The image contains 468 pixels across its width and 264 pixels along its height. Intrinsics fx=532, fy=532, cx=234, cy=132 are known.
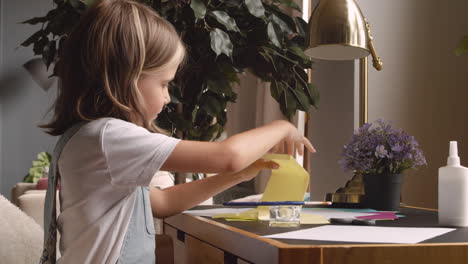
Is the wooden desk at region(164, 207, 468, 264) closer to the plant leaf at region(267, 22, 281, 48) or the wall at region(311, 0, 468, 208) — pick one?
the plant leaf at region(267, 22, 281, 48)

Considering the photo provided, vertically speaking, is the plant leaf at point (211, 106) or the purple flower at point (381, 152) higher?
the plant leaf at point (211, 106)

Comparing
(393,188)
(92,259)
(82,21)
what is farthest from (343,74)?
(92,259)

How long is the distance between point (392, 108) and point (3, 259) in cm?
154

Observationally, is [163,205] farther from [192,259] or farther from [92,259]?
[92,259]

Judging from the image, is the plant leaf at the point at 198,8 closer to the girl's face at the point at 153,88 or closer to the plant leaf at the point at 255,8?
the plant leaf at the point at 255,8

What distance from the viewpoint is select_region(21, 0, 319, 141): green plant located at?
1677 millimetres

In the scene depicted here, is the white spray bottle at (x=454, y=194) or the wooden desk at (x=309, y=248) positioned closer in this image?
the wooden desk at (x=309, y=248)

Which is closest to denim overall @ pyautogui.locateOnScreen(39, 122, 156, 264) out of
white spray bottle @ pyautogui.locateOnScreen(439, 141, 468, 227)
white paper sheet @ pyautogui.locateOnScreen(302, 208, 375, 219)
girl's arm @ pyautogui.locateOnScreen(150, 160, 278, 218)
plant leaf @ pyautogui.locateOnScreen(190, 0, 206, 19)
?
girl's arm @ pyautogui.locateOnScreen(150, 160, 278, 218)

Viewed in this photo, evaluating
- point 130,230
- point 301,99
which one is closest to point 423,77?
point 301,99

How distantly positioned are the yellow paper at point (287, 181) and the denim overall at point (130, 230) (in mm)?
258

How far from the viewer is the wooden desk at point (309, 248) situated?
692mm

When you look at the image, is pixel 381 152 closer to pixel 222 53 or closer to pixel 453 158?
pixel 453 158

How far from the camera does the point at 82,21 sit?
1.05 meters

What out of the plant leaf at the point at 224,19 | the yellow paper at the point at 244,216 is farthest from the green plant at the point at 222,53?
the yellow paper at the point at 244,216
